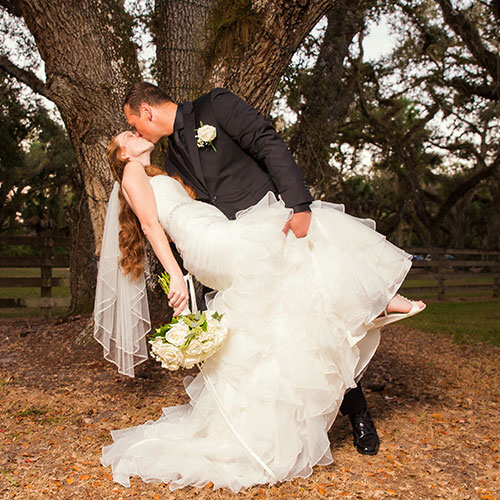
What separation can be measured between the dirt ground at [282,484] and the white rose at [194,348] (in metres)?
0.75

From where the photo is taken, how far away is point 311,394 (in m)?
2.89

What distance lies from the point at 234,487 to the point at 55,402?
2159 mm

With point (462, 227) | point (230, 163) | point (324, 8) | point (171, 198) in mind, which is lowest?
point (462, 227)

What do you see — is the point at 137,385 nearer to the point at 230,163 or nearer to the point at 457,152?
the point at 230,163

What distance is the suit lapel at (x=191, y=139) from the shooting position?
3279mm

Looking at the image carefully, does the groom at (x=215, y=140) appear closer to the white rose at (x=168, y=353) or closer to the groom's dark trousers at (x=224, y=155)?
the groom's dark trousers at (x=224, y=155)

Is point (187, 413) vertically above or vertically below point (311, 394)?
below

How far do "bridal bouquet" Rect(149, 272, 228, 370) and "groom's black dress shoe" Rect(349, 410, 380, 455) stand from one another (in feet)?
3.71

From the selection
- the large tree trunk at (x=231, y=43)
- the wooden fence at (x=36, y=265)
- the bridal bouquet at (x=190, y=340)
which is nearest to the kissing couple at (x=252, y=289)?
the bridal bouquet at (x=190, y=340)

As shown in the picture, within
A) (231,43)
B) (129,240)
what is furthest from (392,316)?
(231,43)

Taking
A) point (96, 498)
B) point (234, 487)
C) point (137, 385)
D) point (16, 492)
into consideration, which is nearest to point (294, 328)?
point (234, 487)

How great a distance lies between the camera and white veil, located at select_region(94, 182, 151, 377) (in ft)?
11.7

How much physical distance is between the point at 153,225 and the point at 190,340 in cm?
71

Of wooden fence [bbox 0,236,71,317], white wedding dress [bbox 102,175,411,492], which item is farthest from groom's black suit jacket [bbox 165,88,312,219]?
wooden fence [bbox 0,236,71,317]
